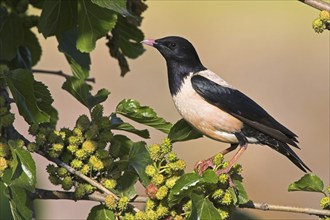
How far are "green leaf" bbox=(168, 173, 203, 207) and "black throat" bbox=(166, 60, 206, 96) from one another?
60.5 inches

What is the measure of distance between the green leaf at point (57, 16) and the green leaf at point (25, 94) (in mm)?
474

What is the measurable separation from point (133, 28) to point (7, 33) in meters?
0.66

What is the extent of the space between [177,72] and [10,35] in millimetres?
960

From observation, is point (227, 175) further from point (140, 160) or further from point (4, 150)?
point (4, 150)

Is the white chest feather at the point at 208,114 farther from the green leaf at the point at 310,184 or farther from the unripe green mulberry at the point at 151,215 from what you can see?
the unripe green mulberry at the point at 151,215

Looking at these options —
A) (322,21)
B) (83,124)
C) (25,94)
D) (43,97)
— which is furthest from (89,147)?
(322,21)

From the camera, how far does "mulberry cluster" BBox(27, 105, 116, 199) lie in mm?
3684

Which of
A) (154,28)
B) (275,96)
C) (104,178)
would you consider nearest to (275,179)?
(275,96)

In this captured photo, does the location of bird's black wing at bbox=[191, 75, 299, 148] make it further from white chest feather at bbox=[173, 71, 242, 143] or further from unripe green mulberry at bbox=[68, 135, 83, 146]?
unripe green mulberry at bbox=[68, 135, 83, 146]

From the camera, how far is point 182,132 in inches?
163

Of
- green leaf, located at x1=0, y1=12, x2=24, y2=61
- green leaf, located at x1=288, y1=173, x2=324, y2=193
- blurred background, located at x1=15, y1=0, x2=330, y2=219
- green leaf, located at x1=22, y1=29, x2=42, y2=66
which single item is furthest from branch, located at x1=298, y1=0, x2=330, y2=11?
blurred background, located at x1=15, y1=0, x2=330, y2=219

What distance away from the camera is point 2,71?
3.78 m

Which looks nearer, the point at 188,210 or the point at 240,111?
the point at 188,210

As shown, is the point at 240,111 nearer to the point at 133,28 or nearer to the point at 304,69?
the point at 133,28
